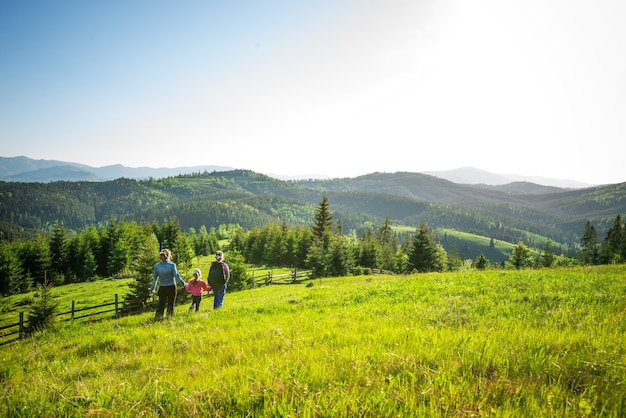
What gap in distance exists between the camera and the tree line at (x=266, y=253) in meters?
52.2

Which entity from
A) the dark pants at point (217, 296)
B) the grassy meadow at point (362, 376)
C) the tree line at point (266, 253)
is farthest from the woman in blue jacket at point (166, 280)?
the tree line at point (266, 253)

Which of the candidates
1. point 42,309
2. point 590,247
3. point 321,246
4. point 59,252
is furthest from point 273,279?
point 590,247

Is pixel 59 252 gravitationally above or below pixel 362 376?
below

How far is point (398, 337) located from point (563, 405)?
93.8 inches

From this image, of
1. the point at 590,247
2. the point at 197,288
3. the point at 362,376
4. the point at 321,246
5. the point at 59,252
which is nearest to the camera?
the point at 362,376

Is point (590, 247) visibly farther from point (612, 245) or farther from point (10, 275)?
point (10, 275)

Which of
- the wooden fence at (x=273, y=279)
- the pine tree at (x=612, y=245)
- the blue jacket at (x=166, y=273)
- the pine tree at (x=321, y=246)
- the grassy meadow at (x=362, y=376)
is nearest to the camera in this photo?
the grassy meadow at (x=362, y=376)

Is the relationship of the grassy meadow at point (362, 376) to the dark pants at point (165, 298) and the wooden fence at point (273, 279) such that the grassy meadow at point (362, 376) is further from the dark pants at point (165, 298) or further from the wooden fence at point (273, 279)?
the wooden fence at point (273, 279)

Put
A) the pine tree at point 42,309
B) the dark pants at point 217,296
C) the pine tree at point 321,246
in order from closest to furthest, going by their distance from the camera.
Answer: the dark pants at point 217,296, the pine tree at point 42,309, the pine tree at point 321,246

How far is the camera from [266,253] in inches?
3123

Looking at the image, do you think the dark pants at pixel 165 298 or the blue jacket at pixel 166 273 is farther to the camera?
the dark pants at pixel 165 298

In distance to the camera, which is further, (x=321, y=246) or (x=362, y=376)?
(x=321, y=246)

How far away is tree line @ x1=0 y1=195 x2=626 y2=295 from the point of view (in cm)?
5219

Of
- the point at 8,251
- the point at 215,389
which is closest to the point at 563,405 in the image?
the point at 215,389
